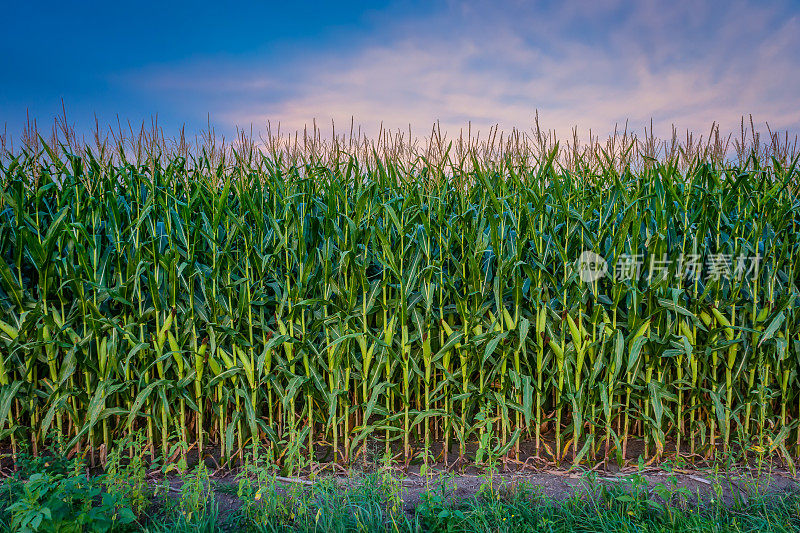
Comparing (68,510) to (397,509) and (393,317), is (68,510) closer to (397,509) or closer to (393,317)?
(397,509)

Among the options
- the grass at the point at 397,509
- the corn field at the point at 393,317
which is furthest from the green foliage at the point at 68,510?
the corn field at the point at 393,317

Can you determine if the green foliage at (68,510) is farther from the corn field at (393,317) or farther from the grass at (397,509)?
the corn field at (393,317)

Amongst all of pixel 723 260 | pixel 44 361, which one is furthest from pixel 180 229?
pixel 723 260

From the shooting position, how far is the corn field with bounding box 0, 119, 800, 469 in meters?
3.42

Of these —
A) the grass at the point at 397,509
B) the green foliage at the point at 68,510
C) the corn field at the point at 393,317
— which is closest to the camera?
the green foliage at the point at 68,510

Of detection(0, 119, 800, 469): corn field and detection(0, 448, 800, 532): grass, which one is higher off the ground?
detection(0, 119, 800, 469): corn field

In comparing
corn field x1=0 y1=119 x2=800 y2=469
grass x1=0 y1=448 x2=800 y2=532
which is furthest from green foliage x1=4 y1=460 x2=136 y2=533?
corn field x1=0 y1=119 x2=800 y2=469

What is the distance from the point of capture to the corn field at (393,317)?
11.2 feet

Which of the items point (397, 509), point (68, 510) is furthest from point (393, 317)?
point (68, 510)

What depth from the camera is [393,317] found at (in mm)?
3467

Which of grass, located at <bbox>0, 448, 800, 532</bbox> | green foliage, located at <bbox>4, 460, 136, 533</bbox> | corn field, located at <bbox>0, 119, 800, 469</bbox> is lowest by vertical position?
grass, located at <bbox>0, 448, 800, 532</bbox>

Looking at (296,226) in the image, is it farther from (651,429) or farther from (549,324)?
(651,429)

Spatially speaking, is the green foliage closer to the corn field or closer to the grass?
the grass

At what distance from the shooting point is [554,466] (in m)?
3.59
